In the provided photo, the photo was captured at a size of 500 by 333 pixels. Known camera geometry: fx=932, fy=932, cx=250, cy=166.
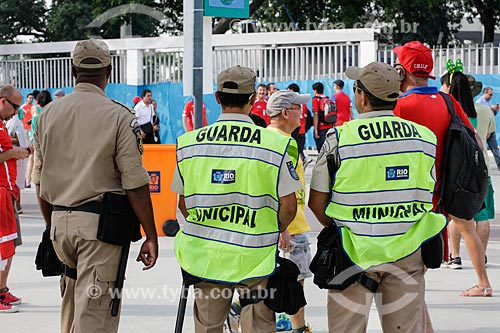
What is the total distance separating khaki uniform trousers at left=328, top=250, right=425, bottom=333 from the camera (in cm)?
480

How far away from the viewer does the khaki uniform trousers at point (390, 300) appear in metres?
4.80

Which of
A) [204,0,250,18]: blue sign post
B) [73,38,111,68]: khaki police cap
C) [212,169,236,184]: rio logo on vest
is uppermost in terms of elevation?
[204,0,250,18]: blue sign post

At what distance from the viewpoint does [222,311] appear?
4828 mm

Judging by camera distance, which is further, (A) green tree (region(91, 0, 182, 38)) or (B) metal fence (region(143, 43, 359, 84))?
(A) green tree (region(91, 0, 182, 38))

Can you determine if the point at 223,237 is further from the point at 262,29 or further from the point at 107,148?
the point at 262,29

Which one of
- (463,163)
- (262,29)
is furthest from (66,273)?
(262,29)

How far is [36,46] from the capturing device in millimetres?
30156

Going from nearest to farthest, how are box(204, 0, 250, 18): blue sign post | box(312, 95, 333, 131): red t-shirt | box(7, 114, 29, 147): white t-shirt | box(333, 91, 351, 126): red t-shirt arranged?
box(204, 0, 250, 18): blue sign post, box(7, 114, 29, 147): white t-shirt, box(312, 95, 333, 131): red t-shirt, box(333, 91, 351, 126): red t-shirt

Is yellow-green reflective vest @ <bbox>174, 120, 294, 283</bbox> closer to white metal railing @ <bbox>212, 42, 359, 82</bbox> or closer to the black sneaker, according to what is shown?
the black sneaker

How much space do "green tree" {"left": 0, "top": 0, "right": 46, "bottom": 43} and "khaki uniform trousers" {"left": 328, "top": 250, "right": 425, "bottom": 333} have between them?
43.4 m

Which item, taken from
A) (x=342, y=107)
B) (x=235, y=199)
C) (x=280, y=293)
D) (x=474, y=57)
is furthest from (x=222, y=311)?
(x=474, y=57)

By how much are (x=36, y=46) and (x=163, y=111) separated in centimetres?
595

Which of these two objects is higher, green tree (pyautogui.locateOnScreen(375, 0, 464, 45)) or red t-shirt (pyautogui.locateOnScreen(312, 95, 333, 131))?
green tree (pyautogui.locateOnScreen(375, 0, 464, 45))

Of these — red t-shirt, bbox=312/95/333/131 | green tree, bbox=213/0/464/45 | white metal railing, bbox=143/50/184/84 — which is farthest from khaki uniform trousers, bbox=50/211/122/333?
green tree, bbox=213/0/464/45
